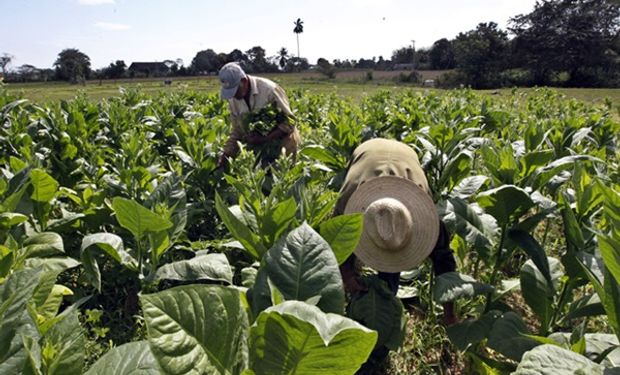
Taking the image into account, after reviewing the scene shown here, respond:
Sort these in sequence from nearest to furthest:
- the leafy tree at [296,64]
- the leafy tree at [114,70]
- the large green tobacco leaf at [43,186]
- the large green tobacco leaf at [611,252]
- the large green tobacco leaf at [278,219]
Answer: the large green tobacco leaf at [611,252] → the large green tobacco leaf at [278,219] → the large green tobacco leaf at [43,186] → the leafy tree at [114,70] → the leafy tree at [296,64]

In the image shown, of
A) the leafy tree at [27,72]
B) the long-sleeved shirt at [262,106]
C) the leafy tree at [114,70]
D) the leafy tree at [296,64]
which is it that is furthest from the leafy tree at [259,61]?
the long-sleeved shirt at [262,106]

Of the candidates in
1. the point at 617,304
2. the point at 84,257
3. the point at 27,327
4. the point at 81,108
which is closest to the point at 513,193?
the point at 617,304

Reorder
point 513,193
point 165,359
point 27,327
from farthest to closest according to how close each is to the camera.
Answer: point 513,193, point 27,327, point 165,359

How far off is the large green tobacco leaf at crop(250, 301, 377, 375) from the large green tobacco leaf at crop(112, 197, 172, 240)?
1.70 m

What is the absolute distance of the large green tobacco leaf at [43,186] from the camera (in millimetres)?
3250

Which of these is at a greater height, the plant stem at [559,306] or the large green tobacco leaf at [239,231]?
the large green tobacco leaf at [239,231]

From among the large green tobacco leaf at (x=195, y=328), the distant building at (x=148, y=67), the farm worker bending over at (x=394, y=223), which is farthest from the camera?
the distant building at (x=148, y=67)

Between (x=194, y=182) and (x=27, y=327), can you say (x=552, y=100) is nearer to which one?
(x=194, y=182)

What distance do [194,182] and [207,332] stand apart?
4.09 metres

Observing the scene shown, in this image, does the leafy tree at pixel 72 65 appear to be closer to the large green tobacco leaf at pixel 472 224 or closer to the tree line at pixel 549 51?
the tree line at pixel 549 51

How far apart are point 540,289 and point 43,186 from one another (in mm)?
3295

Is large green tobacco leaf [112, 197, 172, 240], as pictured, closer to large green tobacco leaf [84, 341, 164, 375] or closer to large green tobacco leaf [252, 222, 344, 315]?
large green tobacco leaf [252, 222, 344, 315]

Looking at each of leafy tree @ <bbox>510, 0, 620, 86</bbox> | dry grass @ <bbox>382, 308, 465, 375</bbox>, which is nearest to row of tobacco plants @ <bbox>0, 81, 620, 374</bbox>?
dry grass @ <bbox>382, 308, 465, 375</bbox>

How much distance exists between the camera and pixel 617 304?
4.79 ft
